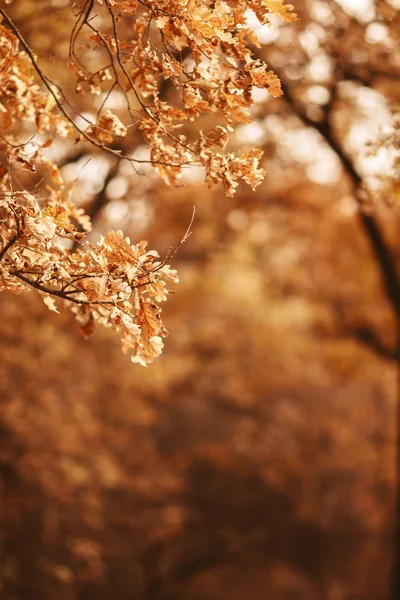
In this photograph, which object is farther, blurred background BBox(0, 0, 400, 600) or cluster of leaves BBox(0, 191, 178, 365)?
blurred background BBox(0, 0, 400, 600)

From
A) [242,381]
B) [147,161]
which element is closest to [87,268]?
[147,161]

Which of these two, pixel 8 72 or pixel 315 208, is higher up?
pixel 8 72

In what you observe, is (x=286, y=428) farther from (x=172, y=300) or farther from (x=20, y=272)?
(x=20, y=272)

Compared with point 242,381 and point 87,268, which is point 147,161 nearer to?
point 87,268

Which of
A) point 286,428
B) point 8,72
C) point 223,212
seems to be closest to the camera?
point 8,72

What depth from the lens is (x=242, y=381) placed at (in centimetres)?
1217

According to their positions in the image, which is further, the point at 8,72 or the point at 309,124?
the point at 309,124

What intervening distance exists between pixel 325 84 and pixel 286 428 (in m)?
9.70

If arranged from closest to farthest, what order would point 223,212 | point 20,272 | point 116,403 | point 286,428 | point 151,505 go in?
point 20,272
point 116,403
point 223,212
point 151,505
point 286,428

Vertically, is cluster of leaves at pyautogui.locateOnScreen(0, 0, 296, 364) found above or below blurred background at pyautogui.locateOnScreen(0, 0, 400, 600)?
above

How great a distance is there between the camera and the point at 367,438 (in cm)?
1402

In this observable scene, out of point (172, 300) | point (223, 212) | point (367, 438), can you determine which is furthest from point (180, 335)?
point (367, 438)

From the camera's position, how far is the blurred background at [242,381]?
5.78m

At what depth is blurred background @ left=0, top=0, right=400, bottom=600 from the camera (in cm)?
578
